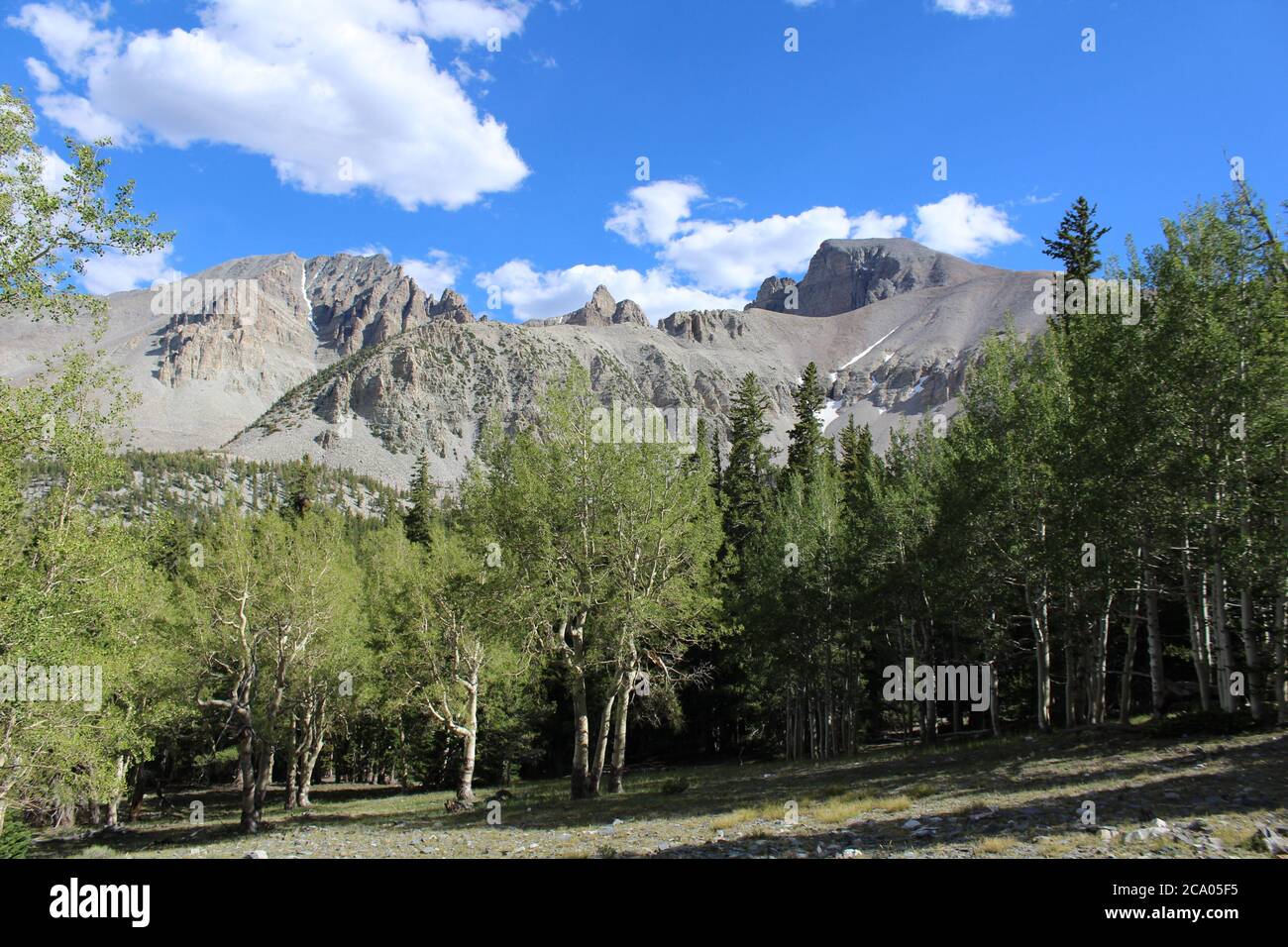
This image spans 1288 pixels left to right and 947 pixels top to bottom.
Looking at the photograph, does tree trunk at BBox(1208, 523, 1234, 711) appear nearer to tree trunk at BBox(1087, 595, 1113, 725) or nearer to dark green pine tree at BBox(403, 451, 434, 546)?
tree trunk at BBox(1087, 595, 1113, 725)

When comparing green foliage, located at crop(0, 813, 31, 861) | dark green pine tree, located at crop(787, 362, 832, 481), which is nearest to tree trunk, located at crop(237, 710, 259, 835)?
green foliage, located at crop(0, 813, 31, 861)

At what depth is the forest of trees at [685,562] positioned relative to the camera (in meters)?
19.3

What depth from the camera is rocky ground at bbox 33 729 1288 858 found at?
39.3ft

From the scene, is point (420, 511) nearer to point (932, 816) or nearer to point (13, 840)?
point (13, 840)

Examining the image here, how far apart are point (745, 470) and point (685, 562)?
3837cm

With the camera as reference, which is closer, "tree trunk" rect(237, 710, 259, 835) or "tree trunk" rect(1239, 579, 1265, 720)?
"tree trunk" rect(1239, 579, 1265, 720)

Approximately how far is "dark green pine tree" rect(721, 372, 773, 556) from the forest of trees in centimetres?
1428

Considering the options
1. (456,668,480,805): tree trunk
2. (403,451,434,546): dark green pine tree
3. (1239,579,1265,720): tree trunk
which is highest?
(403,451,434,546): dark green pine tree

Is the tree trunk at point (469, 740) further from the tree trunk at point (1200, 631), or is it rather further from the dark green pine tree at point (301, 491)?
the dark green pine tree at point (301, 491)

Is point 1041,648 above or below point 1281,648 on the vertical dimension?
below

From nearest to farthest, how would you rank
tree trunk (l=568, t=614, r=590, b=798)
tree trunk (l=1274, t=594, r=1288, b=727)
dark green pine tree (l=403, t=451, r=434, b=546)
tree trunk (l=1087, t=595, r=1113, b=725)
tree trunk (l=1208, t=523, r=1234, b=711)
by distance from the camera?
1. tree trunk (l=1274, t=594, r=1288, b=727)
2. tree trunk (l=1208, t=523, r=1234, b=711)
3. tree trunk (l=568, t=614, r=590, b=798)
4. tree trunk (l=1087, t=595, r=1113, b=725)
5. dark green pine tree (l=403, t=451, r=434, b=546)

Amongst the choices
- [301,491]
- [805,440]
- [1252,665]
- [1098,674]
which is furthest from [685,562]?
[301,491]

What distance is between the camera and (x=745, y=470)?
65125 mm
